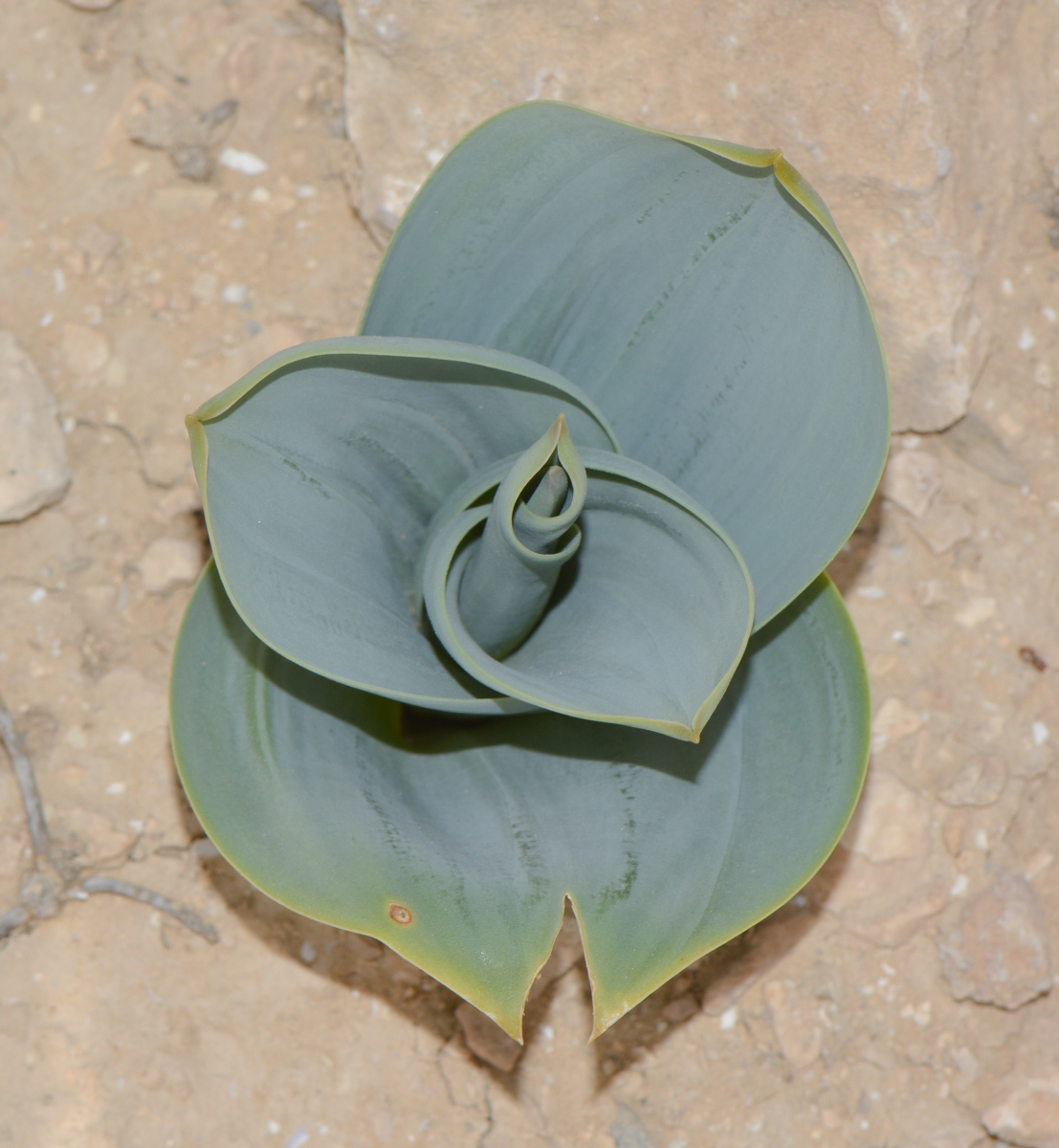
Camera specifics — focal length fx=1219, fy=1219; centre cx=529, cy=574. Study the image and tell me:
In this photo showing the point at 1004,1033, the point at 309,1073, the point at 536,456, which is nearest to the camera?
the point at 536,456

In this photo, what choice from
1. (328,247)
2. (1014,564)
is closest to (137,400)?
(328,247)

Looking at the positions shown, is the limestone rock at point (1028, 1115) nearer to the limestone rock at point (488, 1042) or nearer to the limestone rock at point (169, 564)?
the limestone rock at point (488, 1042)

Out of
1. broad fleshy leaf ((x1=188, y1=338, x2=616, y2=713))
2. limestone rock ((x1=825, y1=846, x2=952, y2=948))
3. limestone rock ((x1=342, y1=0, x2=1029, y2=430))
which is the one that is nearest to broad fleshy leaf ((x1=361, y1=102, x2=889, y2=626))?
broad fleshy leaf ((x1=188, y1=338, x2=616, y2=713))

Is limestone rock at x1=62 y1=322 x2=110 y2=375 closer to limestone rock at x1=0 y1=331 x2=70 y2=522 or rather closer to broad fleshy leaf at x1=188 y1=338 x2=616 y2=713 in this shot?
limestone rock at x1=0 y1=331 x2=70 y2=522

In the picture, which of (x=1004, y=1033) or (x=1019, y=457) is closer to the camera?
(x=1004, y=1033)

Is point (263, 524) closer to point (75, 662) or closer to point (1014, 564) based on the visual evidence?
point (75, 662)

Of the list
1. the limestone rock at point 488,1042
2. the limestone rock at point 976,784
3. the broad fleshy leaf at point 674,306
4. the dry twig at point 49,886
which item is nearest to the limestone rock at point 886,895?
the limestone rock at point 976,784

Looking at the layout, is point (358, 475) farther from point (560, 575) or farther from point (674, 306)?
point (674, 306)
